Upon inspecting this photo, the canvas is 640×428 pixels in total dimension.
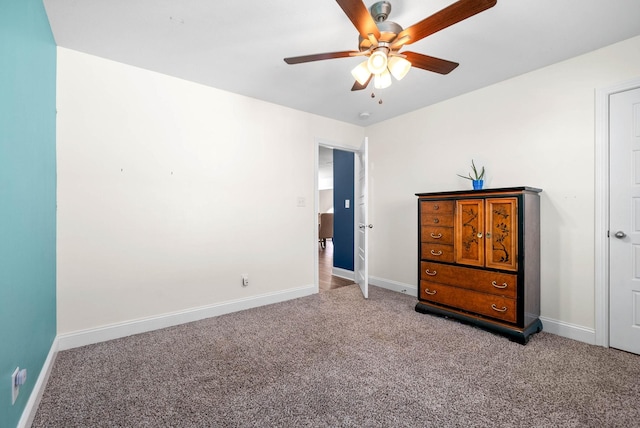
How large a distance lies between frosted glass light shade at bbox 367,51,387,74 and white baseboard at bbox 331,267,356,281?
3.38 m

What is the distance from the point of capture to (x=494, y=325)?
2512 mm

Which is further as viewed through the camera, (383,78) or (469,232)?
(469,232)

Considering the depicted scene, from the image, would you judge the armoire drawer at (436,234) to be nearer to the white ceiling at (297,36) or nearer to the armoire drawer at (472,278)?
the armoire drawer at (472,278)

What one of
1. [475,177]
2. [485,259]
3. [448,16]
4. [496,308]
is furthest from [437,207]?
[448,16]

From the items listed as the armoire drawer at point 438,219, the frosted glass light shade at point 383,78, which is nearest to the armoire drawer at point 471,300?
the armoire drawer at point 438,219

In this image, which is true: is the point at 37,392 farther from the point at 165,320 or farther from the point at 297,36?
the point at 297,36

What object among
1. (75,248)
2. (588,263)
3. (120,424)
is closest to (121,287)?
(75,248)

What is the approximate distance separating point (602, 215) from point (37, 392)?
4.16 meters

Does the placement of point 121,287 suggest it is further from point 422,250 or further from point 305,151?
point 422,250

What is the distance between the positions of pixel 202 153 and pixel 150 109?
1.94ft

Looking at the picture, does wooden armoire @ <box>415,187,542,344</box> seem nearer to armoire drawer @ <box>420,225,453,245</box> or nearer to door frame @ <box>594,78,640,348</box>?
armoire drawer @ <box>420,225,453,245</box>

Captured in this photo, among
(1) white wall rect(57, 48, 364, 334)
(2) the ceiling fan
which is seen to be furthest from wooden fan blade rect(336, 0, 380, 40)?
(1) white wall rect(57, 48, 364, 334)

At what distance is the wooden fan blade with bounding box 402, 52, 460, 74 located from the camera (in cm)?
184

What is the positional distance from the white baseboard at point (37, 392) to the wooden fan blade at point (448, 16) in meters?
2.84
